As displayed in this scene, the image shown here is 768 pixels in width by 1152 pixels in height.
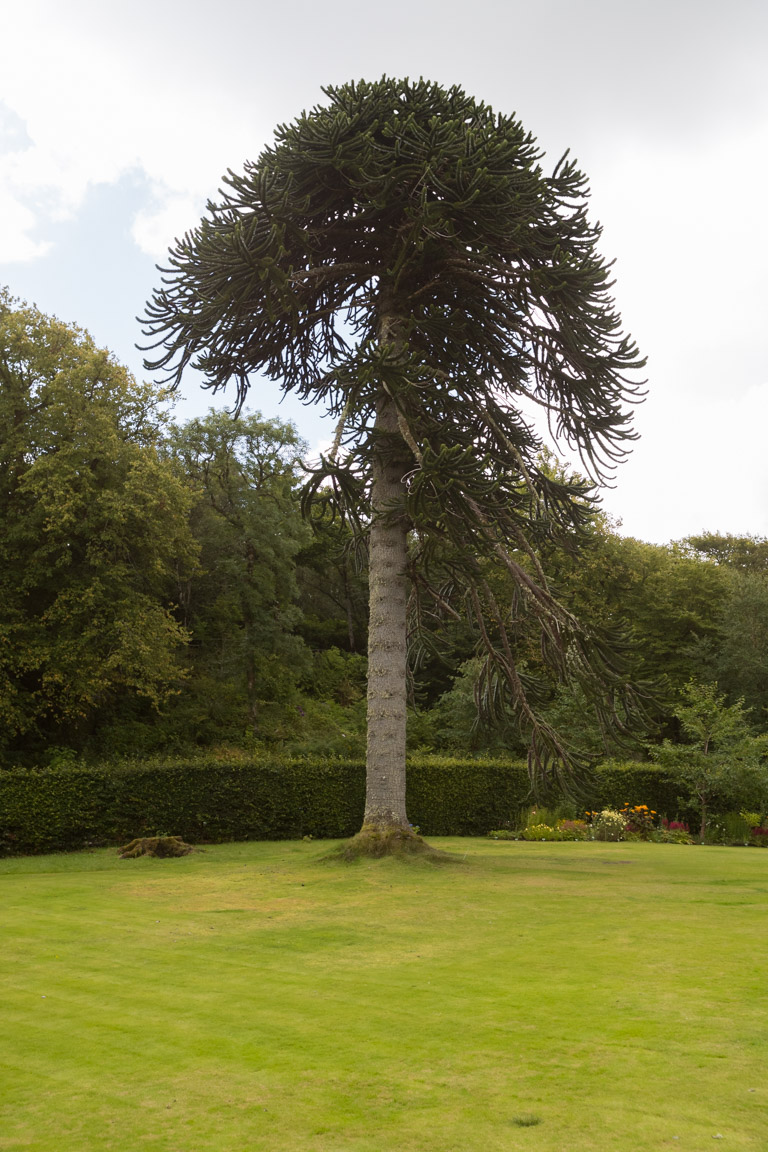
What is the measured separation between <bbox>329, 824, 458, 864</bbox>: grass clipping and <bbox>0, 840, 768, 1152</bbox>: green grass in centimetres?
197

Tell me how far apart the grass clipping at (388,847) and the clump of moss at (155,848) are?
12.4ft

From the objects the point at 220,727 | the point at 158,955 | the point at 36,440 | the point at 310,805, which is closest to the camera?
the point at 158,955

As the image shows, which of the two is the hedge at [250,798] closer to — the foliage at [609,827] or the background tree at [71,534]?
the foliage at [609,827]

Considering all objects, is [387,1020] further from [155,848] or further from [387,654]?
[155,848]

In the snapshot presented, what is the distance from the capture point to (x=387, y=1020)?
548cm

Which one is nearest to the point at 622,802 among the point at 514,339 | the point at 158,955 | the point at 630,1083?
the point at 514,339

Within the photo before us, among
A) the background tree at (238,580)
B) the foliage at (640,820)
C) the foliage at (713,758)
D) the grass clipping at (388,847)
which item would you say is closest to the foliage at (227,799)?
the foliage at (640,820)

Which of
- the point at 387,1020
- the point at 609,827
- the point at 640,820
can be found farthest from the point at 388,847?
the point at 640,820

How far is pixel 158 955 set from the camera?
300 inches

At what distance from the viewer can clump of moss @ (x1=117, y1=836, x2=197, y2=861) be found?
1580 cm

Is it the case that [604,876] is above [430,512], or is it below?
below

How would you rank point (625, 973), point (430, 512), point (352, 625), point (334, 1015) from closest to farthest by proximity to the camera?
point (334, 1015)
point (625, 973)
point (430, 512)
point (352, 625)

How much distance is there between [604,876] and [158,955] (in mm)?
7061

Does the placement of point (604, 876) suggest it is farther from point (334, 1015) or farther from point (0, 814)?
point (0, 814)
